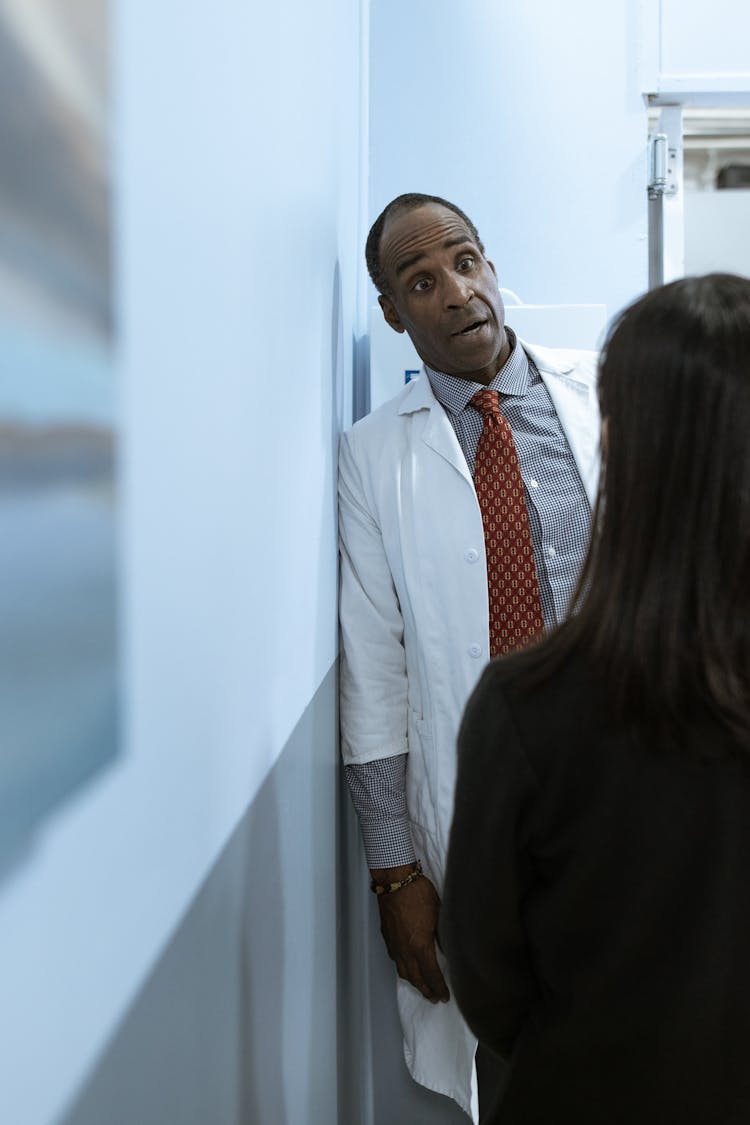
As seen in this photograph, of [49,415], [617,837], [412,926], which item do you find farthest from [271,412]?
[412,926]

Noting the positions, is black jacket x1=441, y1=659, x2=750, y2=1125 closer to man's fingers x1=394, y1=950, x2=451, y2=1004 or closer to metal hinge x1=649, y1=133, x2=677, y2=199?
man's fingers x1=394, y1=950, x2=451, y2=1004

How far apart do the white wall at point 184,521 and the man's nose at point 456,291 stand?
1.30ft

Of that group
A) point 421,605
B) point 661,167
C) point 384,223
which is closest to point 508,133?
point 661,167

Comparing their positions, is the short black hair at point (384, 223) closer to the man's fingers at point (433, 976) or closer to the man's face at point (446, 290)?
the man's face at point (446, 290)

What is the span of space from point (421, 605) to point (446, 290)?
1.56 ft

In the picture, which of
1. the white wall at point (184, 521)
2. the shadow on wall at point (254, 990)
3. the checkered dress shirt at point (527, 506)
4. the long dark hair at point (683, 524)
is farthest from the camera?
the checkered dress shirt at point (527, 506)

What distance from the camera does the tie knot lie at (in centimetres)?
157

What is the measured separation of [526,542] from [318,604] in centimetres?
35

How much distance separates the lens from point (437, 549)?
151 centimetres

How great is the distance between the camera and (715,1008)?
2.27 feet

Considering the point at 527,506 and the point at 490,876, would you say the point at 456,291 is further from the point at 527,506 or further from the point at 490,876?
the point at 490,876

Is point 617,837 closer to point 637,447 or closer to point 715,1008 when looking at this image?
point 715,1008

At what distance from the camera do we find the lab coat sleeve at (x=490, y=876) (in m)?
0.71

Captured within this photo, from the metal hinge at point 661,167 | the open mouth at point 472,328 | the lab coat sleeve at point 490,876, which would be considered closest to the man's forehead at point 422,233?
the open mouth at point 472,328
